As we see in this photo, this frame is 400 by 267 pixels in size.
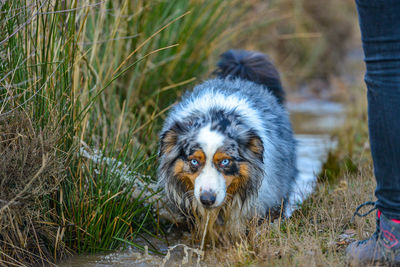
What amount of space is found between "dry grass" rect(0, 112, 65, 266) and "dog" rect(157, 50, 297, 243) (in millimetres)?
823

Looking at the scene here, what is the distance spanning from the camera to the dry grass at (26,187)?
2.67 m

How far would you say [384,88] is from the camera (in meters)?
2.37

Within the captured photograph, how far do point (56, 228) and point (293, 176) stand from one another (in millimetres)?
2026

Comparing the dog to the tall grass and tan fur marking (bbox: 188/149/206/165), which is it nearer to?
tan fur marking (bbox: 188/149/206/165)

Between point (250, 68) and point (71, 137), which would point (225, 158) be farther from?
point (250, 68)

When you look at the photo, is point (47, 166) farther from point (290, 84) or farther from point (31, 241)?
point (290, 84)

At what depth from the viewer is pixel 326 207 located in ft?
11.4

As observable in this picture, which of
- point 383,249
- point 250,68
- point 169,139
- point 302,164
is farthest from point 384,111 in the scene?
point 302,164

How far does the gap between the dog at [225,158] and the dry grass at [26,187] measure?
823mm

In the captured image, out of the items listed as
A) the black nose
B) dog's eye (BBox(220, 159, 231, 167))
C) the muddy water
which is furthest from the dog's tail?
the black nose

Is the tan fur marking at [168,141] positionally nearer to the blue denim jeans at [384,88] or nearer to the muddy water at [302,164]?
the muddy water at [302,164]

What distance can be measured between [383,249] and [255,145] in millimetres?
1164

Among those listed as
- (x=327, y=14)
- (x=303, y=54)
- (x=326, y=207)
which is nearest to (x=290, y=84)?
(x=303, y=54)

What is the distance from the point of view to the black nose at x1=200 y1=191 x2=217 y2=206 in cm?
304
